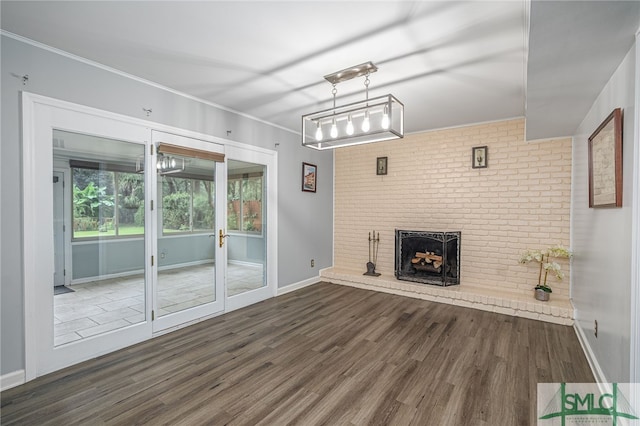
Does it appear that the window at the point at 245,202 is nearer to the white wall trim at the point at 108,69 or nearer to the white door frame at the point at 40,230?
the white wall trim at the point at 108,69

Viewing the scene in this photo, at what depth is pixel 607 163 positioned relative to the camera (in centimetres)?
208

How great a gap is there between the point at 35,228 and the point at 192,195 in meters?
1.44

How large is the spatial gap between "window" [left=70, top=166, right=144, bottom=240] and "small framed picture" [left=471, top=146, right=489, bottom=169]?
4452 mm

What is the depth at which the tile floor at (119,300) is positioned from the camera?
257 centimetres

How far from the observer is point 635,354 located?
156 centimetres

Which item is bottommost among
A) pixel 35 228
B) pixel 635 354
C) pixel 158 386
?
pixel 158 386

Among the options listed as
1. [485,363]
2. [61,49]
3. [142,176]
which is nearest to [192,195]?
[142,176]

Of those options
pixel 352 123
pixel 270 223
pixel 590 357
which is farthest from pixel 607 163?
pixel 270 223

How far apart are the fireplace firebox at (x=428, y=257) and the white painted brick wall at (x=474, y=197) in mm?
183

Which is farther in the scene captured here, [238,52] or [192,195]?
[192,195]

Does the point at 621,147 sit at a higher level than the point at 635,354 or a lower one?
higher

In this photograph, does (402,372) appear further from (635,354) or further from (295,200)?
(295,200)

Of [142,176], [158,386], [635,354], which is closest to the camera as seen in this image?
[635,354]

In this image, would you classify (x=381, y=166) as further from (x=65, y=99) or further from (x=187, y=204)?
(x=65, y=99)
